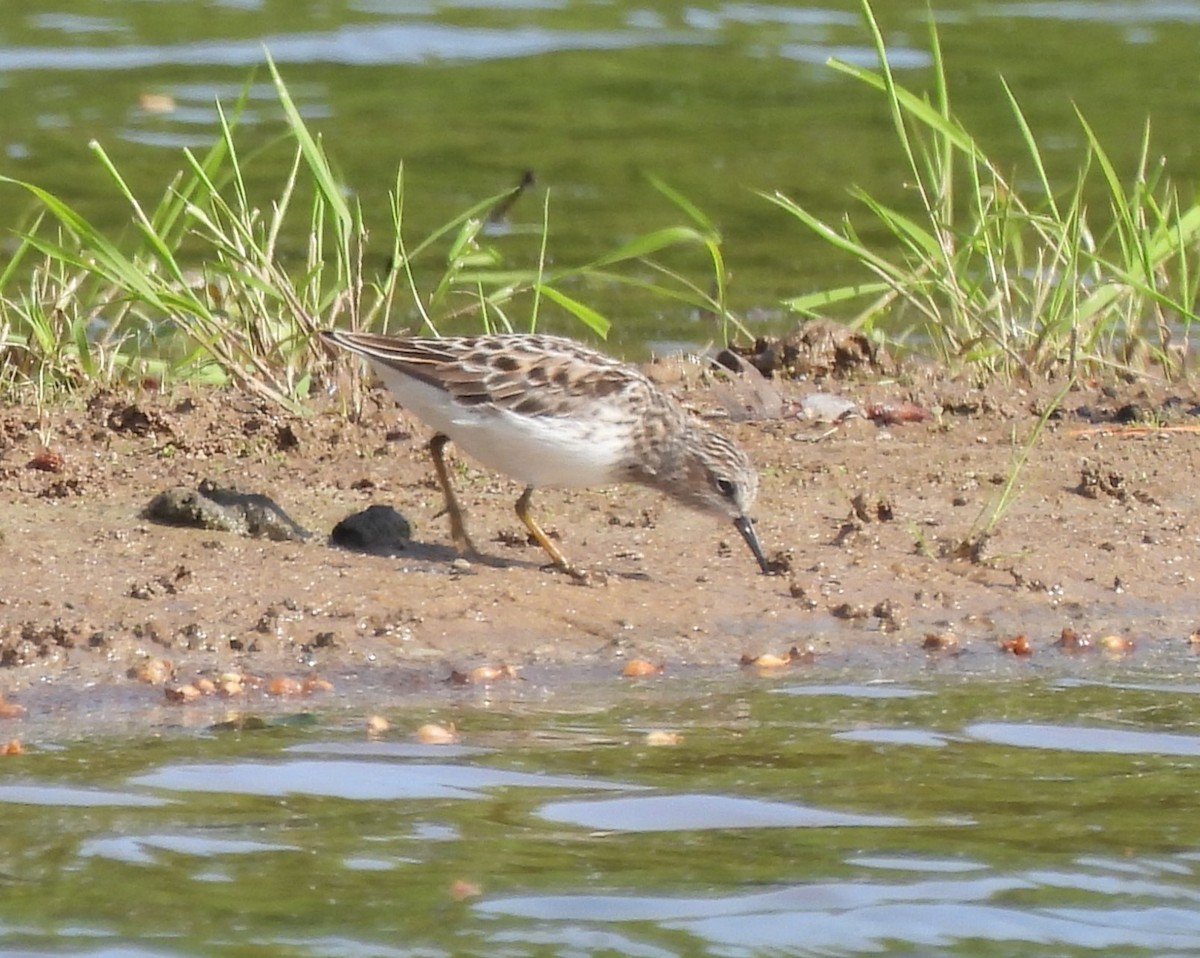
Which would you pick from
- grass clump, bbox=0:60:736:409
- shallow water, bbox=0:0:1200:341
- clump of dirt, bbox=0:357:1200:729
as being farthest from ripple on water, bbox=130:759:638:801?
shallow water, bbox=0:0:1200:341

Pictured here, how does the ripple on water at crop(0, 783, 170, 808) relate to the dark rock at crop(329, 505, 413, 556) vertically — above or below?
below

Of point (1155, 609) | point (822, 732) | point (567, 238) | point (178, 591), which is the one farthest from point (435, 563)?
point (567, 238)

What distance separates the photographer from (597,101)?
1619cm

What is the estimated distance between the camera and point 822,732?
5.91 m

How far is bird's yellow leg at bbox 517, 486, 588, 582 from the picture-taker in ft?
23.0

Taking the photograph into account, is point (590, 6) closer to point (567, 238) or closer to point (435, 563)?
point (567, 238)

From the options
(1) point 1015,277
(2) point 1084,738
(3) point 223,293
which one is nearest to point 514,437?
(3) point 223,293

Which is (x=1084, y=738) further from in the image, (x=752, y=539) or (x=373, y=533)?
(x=373, y=533)

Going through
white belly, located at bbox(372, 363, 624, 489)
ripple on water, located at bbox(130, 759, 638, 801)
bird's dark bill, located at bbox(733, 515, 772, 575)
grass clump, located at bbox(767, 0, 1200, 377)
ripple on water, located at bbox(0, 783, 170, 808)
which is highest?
grass clump, located at bbox(767, 0, 1200, 377)

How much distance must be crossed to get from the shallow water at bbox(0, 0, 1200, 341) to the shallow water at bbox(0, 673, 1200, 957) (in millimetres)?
5472

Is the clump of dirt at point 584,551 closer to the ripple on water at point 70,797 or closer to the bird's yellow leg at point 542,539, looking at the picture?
the bird's yellow leg at point 542,539

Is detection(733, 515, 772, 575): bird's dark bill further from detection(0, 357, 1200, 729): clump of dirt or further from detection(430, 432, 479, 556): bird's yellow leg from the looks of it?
detection(430, 432, 479, 556): bird's yellow leg

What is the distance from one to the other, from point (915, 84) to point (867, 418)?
821 centimetres

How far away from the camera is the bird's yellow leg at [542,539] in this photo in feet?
23.0
